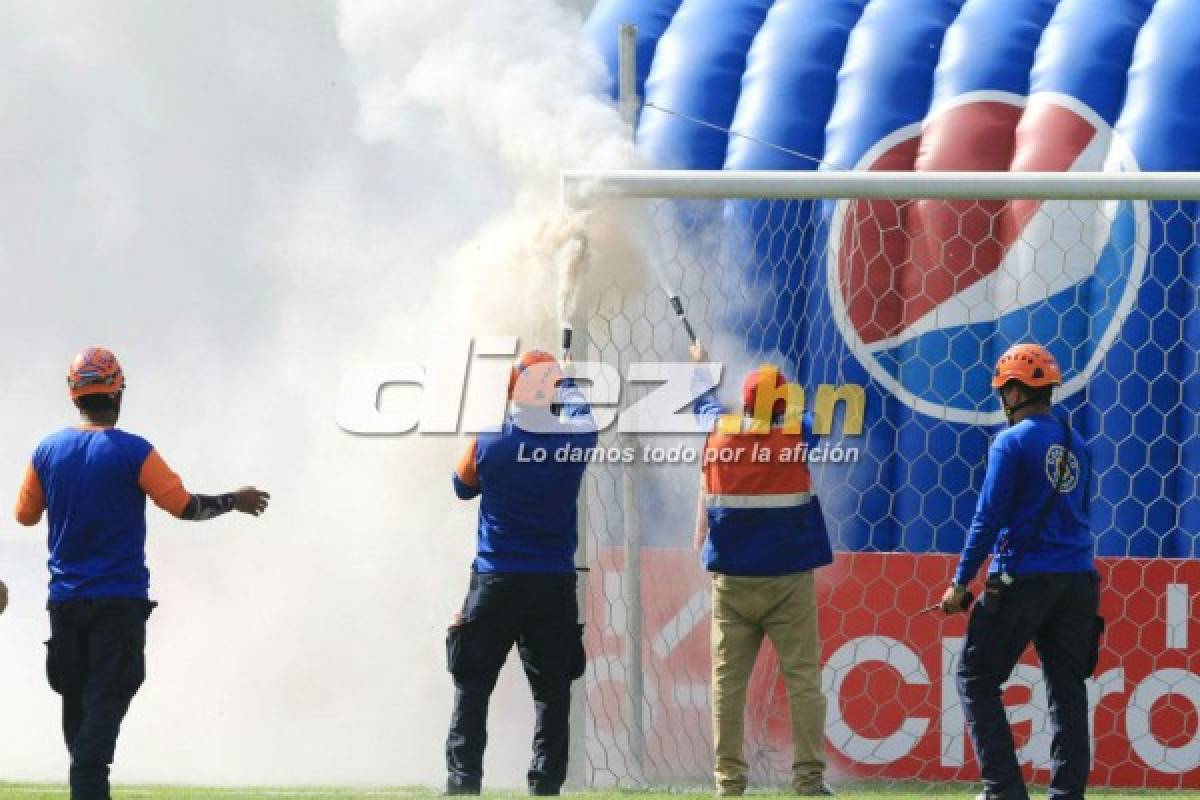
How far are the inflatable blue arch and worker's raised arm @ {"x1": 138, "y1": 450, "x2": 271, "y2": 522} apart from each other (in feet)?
11.5

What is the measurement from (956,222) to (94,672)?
492 cm

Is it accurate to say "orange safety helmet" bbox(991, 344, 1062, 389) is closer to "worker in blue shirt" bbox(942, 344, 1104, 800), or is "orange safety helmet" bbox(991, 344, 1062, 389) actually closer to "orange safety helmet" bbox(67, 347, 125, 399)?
"worker in blue shirt" bbox(942, 344, 1104, 800)

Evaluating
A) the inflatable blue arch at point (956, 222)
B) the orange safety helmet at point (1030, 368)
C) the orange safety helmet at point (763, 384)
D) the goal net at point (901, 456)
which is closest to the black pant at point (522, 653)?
the goal net at point (901, 456)

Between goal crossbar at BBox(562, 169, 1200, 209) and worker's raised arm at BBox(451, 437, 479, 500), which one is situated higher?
goal crossbar at BBox(562, 169, 1200, 209)

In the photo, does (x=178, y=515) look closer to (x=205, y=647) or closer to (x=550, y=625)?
(x=550, y=625)

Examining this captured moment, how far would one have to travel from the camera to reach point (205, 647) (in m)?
11.9

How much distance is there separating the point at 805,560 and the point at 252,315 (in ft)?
20.6

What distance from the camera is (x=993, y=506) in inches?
299

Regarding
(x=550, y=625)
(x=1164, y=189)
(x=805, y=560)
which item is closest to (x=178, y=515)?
(x=550, y=625)

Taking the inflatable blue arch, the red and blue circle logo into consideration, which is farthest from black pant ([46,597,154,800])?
the red and blue circle logo

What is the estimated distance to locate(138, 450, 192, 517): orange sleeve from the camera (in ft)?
24.5

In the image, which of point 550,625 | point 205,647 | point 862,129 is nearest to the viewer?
point 550,625

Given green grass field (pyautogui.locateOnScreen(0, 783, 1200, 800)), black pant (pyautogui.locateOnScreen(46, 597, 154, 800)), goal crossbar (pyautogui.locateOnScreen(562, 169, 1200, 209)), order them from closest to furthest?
black pant (pyautogui.locateOnScreen(46, 597, 154, 800))
green grass field (pyautogui.locateOnScreen(0, 783, 1200, 800))
goal crossbar (pyautogui.locateOnScreen(562, 169, 1200, 209))

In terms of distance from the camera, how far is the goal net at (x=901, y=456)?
975cm
